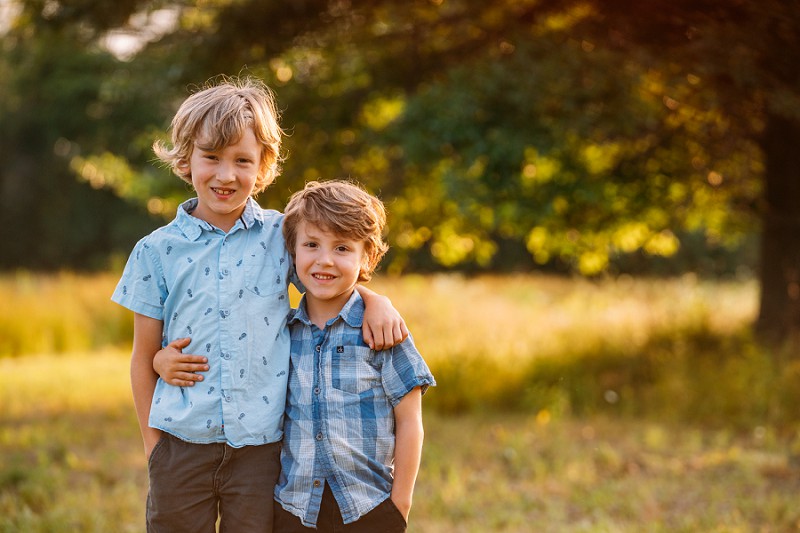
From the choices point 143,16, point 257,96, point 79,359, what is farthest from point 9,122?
point 257,96

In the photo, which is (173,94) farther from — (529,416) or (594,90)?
(529,416)

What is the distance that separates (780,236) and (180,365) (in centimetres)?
638

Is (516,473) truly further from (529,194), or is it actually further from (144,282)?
(144,282)

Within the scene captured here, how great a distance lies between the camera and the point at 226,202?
2.46m

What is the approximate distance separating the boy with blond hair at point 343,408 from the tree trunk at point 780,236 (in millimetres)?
5605

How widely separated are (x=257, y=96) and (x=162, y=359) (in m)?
0.81

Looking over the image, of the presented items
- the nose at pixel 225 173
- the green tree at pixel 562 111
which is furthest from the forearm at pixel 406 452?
the green tree at pixel 562 111

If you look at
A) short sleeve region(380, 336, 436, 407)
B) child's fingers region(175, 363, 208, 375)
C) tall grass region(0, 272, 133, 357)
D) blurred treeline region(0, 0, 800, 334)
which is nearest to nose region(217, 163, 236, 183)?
child's fingers region(175, 363, 208, 375)

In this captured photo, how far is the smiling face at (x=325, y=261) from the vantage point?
2.44 metres

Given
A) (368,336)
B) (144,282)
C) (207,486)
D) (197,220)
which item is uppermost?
(197,220)

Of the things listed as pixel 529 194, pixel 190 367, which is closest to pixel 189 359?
pixel 190 367

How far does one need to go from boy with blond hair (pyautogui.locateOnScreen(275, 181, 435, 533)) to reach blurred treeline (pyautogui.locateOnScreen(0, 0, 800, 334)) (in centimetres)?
349

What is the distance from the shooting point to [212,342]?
7.96ft

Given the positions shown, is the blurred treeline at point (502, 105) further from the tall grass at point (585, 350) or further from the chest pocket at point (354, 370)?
the chest pocket at point (354, 370)
